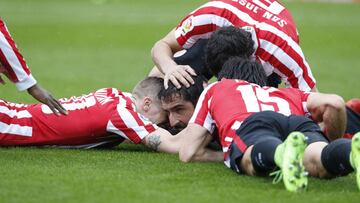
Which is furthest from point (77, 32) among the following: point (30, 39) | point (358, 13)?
point (358, 13)

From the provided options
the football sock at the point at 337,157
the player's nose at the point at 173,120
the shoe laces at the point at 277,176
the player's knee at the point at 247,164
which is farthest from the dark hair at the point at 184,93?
the football sock at the point at 337,157

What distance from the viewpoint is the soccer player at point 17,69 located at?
6.52m

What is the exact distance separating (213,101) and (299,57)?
151cm

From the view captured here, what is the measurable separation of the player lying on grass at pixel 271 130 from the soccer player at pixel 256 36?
78 centimetres

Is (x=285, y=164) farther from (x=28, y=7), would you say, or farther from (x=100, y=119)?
(x=28, y=7)

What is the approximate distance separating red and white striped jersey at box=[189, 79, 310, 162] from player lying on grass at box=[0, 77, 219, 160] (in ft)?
2.28

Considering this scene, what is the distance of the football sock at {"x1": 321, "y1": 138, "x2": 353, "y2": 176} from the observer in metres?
5.71

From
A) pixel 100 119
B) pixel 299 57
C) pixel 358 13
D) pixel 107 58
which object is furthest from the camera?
pixel 358 13

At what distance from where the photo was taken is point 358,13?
24109mm

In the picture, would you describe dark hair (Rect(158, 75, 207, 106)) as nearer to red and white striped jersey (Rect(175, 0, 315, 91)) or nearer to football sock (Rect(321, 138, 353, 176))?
red and white striped jersey (Rect(175, 0, 315, 91))

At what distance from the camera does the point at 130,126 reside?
7.31m

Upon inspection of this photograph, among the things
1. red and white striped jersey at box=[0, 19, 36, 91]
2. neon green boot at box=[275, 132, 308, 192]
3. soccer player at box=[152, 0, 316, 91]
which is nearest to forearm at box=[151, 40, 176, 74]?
soccer player at box=[152, 0, 316, 91]

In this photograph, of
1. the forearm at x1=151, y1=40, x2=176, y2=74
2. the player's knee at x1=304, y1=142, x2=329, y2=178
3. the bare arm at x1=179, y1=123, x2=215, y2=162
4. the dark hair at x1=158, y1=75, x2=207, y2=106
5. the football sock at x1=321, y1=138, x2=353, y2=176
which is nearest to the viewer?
the football sock at x1=321, y1=138, x2=353, y2=176

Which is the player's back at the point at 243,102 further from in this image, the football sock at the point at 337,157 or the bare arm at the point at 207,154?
the football sock at the point at 337,157
